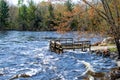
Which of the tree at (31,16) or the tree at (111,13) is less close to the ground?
the tree at (31,16)

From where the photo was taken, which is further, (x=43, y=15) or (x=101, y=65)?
(x=43, y=15)

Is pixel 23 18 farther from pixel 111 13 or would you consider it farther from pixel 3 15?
pixel 111 13

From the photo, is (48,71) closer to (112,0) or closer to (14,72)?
(14,72)

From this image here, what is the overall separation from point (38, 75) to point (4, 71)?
3.35m

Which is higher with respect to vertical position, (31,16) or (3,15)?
(3,15)

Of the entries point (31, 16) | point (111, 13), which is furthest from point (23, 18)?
point (111, 13)

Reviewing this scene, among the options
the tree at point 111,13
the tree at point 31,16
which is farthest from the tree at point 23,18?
the tree at point 111,13

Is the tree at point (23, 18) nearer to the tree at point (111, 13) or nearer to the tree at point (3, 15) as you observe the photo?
the tree at point (3, 15)

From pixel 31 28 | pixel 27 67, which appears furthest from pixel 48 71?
pixel 31 28

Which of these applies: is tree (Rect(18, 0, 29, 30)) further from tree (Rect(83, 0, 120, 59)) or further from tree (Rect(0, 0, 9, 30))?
tree (Rect(83, 0, 120, 59))

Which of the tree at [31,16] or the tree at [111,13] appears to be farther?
the tree at [31,16]

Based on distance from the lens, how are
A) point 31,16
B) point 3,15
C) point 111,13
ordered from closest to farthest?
point 111,13 → point 3,15 → point 31,16

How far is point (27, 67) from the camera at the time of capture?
91.4 feet

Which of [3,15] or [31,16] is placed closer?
[3,15]
